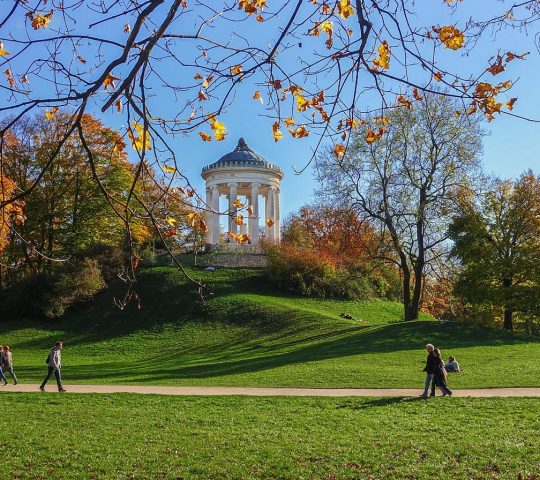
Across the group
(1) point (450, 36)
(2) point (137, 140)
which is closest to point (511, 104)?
(1) point (450, 36)

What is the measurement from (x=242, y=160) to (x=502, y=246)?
23.5 metres

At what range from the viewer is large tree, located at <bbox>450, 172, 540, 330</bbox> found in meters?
26.4

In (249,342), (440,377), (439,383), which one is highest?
(440,377)

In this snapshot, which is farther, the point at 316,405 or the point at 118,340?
the point at 118,340

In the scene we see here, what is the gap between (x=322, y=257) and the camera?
37.6 meters

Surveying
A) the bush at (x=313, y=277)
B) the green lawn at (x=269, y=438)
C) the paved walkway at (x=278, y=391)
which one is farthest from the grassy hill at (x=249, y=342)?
the green lawn at (x=269, y=438)

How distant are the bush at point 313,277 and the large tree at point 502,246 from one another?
31.5 feet

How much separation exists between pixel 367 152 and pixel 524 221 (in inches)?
294

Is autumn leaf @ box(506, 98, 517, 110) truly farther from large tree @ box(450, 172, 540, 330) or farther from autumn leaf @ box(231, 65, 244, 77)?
large tree @ box(450, 172, 540, 330)

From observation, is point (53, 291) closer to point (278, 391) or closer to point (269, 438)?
point (278, 391)

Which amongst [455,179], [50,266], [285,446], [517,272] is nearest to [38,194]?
[50,266]

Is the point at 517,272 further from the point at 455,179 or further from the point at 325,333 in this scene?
the point at 325,333

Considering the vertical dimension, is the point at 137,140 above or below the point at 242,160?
below

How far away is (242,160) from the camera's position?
46.6 m
